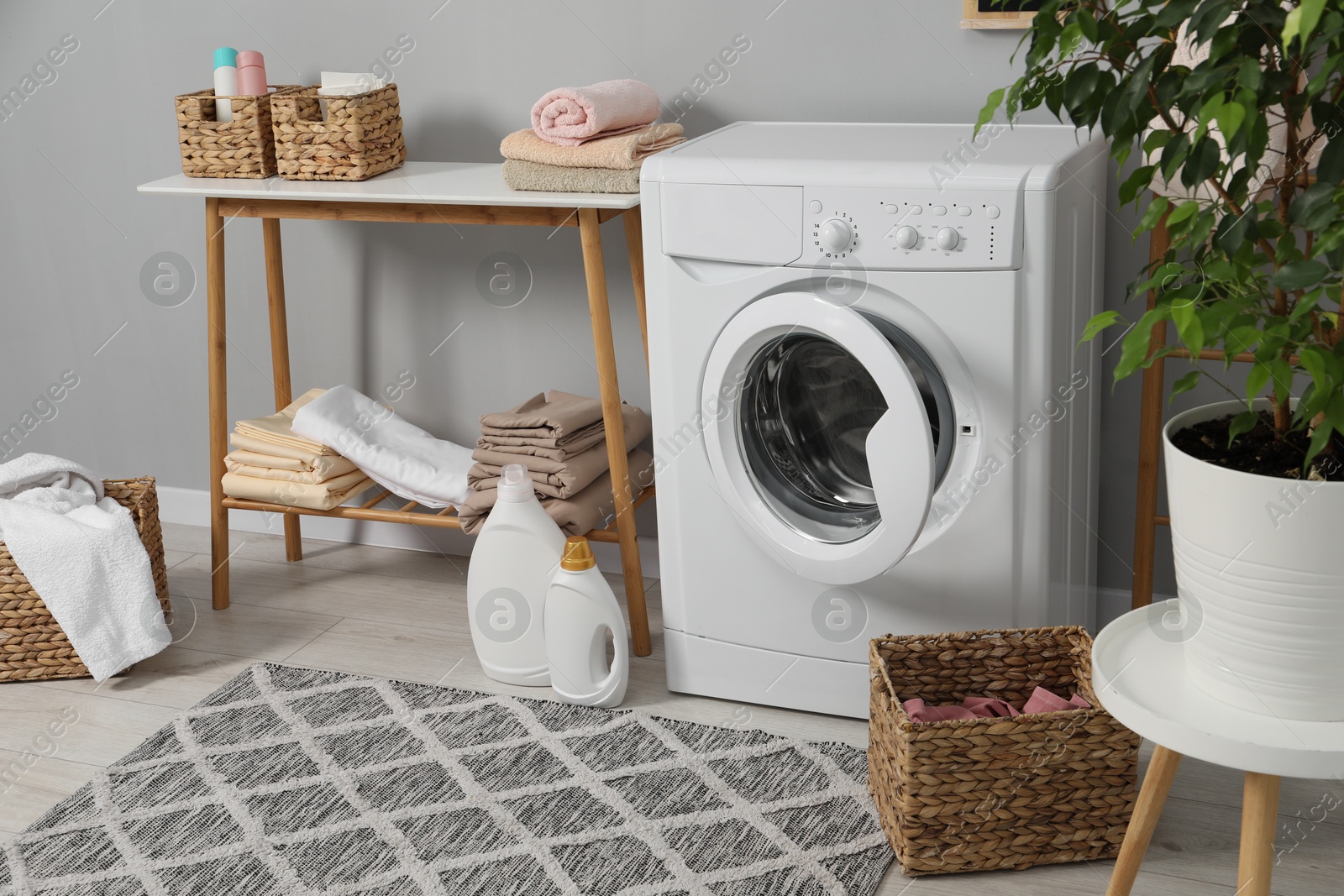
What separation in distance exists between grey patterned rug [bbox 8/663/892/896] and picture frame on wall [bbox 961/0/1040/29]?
116 centimetres

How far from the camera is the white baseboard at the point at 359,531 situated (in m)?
2.54

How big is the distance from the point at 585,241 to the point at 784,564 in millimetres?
606

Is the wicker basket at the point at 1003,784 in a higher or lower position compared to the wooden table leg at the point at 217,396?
lower

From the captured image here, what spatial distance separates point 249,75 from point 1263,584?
189 cm

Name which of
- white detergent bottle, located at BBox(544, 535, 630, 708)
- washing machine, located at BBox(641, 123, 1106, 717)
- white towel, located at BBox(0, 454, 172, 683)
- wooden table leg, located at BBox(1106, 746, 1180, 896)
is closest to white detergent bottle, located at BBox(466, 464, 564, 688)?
white detergent bottle, located at BBox(544, 535, 630, 708)

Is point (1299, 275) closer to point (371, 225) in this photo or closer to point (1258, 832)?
point (1258, 832)

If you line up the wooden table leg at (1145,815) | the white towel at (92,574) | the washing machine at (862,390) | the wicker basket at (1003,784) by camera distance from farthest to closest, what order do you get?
the white towel at (92,574) < the washing machine at (862,390) < the wicker basket at (1003,784) < the wooden table leg at (1145,815)

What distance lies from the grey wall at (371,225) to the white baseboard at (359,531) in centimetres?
6

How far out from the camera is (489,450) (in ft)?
7.22

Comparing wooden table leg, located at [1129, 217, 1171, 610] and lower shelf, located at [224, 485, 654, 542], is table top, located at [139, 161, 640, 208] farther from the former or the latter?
wooden table leg, located at [1129, 217, 1171, 610]

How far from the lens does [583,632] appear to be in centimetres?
195

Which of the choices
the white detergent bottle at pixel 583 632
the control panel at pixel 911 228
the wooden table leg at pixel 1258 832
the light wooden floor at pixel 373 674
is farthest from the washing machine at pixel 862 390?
the wooden table leg at pixel 1258 832

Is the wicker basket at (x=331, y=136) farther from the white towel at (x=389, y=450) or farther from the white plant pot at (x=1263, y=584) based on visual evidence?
the white plant pot at (x=1263, y=584)

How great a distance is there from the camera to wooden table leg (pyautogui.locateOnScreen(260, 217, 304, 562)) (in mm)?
2465
